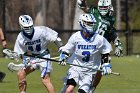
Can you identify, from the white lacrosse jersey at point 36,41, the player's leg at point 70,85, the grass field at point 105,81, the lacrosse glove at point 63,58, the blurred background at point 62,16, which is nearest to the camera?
the player's leg at point 70,85

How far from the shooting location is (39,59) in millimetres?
12711

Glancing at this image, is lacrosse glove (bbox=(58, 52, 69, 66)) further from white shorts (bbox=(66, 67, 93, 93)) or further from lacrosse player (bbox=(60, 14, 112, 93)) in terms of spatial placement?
white shorts (bbox=(66, 67, 93, 93))

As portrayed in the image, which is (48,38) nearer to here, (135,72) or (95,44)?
(95,44)

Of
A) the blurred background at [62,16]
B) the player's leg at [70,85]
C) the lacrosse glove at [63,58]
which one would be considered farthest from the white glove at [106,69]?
the blurred background at [62,16]

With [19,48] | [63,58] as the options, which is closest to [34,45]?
[19,48]

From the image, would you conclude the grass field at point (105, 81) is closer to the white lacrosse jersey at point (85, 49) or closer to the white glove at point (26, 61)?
the white glove at point (26, 61)

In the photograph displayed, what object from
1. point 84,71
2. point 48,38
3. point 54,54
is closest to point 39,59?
point 48,38

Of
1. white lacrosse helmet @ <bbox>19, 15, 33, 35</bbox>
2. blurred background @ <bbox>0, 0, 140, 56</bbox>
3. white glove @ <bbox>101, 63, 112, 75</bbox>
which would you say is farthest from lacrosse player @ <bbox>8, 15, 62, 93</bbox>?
blurred background @ <bbox>0, 0, 140, 56</bbox>

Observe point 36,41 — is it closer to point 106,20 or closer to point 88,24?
point 88,24

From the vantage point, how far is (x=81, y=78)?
11281 millimetres

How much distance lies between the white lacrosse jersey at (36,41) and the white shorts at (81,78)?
153 cm

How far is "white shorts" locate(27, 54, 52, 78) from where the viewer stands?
1258 cm

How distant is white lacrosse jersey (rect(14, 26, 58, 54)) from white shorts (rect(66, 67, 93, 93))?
1.53m

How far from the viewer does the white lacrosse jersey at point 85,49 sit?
11.2 m
